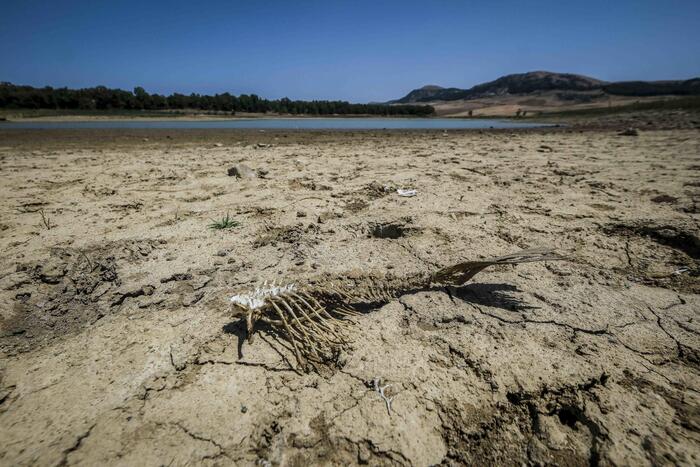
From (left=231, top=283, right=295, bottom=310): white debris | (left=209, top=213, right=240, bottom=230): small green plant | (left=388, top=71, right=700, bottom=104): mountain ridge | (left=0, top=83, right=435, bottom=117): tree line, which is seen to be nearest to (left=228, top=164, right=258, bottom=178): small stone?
(left=209, top=213, right=240, bottom=230): small green plant

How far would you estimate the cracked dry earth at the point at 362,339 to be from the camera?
102cm

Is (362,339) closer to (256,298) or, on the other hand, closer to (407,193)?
(256,298)

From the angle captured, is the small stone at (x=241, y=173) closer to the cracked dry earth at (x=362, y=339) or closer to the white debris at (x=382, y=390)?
the cracked dry earth at (x=362, y=339)

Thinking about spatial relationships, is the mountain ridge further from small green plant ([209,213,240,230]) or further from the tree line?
small green plant ([209,213,240,230])

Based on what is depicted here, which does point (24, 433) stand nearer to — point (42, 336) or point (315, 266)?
point (42, 336)

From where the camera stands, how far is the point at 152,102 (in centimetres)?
2728

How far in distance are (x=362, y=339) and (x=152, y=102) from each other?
34.1 m

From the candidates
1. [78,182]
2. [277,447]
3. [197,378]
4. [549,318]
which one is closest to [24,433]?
[197,378]

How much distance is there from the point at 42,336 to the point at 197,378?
962 millimetres

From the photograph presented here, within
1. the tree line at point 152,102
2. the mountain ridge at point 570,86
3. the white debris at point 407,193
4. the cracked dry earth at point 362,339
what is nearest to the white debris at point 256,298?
the cracked dry earth at point 362,339

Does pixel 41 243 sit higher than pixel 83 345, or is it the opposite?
pixel 41 243

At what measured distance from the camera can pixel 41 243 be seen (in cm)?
234

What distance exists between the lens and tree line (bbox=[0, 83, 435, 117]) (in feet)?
79.6

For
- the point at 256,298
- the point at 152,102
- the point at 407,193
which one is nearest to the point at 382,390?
the point at 256,298
